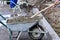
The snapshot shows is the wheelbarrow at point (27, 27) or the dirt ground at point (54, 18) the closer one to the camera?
the wheelbarrow at point (27, 27)

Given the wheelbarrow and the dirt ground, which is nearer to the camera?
the wheelbarrow

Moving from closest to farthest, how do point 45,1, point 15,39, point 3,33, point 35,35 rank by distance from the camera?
point 35,35, point 15,39, point 3,33, point 45,1

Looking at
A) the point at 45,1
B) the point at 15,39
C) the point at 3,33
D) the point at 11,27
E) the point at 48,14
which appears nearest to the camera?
the point at 11,27

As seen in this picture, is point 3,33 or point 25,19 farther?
point 3,33

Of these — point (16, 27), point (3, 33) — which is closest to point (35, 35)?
point (16, 27)

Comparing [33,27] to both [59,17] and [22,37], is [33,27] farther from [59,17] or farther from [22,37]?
[59,17]

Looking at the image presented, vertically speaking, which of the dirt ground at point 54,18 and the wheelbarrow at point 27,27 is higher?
the wheelbarrow at point 27,27

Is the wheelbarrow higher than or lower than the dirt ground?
higher

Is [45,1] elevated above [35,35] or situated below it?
below

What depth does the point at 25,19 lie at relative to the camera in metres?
5.25

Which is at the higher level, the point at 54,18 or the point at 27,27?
the point at 27,27

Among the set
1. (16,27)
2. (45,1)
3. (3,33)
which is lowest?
(45,1)

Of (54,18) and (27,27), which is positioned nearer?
(27,27)

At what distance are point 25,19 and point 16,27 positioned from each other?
1.05 ft
